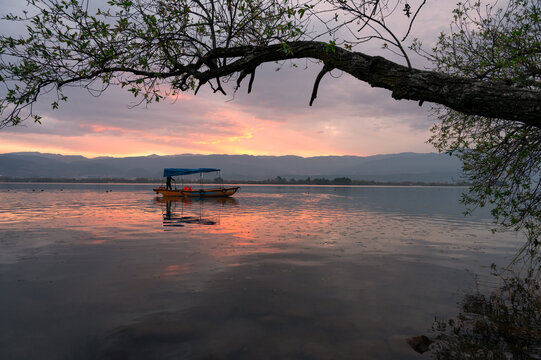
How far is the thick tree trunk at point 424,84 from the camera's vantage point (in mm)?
4867

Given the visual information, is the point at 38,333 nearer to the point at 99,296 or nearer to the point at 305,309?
the point at 99,296

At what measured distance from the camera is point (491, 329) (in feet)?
22.3

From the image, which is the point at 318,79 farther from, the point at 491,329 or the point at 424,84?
the point at 491,329

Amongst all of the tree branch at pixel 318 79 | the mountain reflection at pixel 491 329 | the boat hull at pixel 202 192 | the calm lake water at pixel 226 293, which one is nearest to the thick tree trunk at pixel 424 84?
the tree branch at pixel 318 79

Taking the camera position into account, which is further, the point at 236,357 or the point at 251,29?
the point at 251,29

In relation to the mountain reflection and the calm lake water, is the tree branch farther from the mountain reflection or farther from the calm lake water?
the mountain reflection

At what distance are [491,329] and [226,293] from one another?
660 centimetres

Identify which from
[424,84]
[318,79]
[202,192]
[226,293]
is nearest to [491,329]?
[424,84]

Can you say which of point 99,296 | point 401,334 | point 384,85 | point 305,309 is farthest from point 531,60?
point 99,296

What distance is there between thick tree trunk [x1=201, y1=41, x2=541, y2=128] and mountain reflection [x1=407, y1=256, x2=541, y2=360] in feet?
14.2

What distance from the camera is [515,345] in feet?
19.8

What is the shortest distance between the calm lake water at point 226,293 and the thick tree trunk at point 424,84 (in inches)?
187

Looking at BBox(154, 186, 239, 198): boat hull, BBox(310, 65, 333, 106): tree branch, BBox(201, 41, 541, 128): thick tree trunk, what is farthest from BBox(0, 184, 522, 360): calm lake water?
BBox(154, 186, 239, 198): boat hull

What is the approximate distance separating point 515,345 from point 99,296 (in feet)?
32.9
